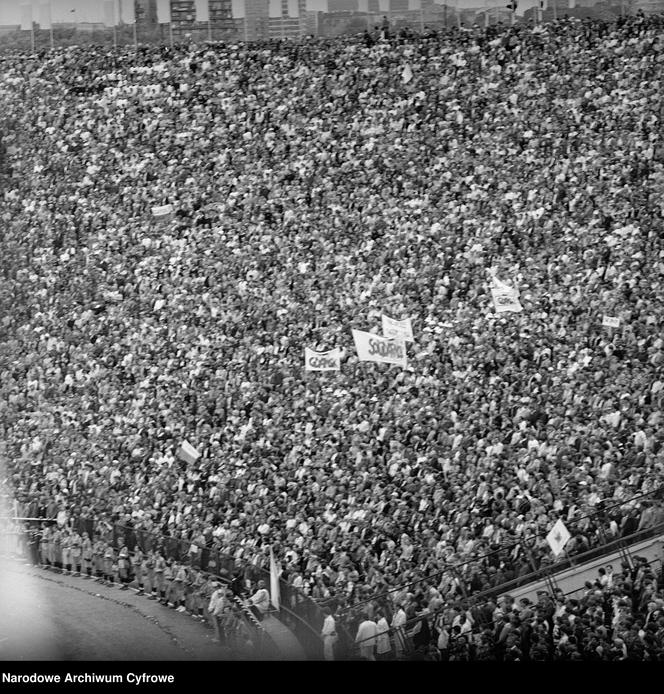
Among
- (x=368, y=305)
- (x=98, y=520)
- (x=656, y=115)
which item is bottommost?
(x=98, y=520)

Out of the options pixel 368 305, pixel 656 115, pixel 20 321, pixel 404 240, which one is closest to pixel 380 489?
pixel 368 305

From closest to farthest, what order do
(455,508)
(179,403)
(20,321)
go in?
(455,508) < (179,403) < (20,321)

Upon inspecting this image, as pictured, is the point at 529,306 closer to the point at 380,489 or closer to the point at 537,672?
the point at 380,489

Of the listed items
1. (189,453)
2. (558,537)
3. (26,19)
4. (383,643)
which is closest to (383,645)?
(383,643)

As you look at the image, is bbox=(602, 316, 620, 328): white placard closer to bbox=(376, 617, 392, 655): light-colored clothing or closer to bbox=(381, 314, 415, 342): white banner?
bbox=(381, 314, 415, 342): white banner

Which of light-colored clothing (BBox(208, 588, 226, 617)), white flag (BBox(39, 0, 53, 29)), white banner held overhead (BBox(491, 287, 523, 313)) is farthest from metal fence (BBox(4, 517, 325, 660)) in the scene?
white flag (BBox(39, 0, 53, 29))

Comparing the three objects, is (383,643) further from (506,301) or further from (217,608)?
(506,301)
